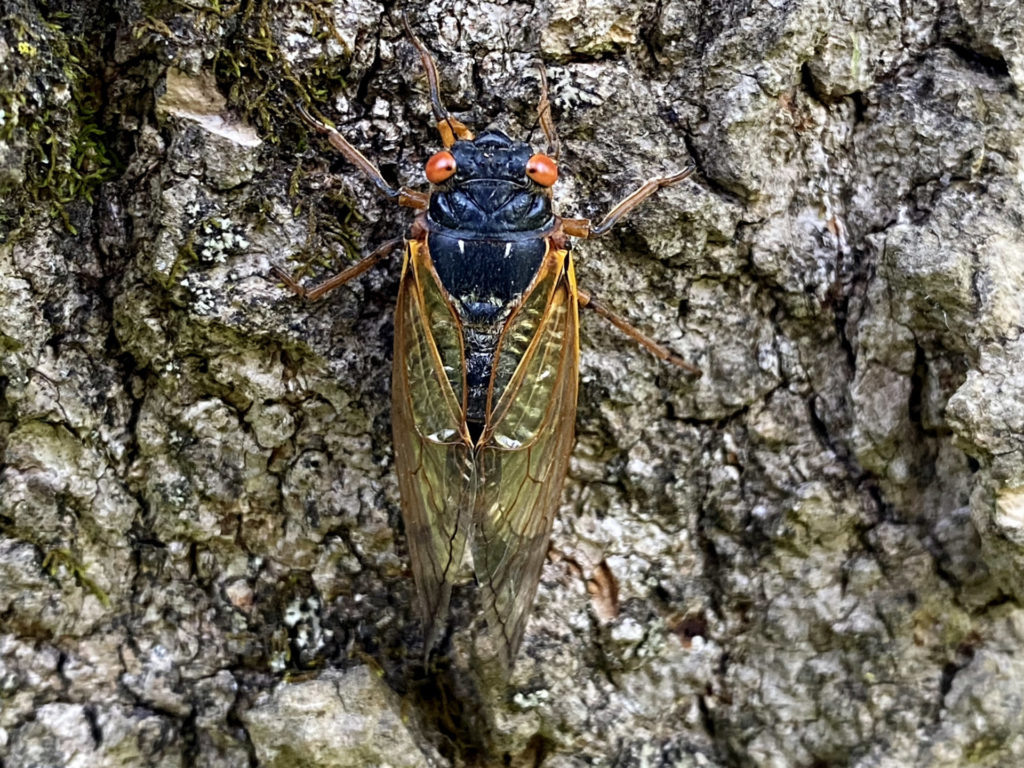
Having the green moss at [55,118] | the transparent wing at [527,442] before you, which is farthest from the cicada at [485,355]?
the green moss at [55,118]

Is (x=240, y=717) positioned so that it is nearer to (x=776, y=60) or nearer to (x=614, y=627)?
(x=614, y=627)

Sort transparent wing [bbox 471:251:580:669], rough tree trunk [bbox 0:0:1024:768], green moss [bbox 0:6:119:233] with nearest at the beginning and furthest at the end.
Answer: green moss [bbox 0:6:119:233] → rough tree trunk [bbox 0:0:1024:768] → transparent wing [bbox 471:251:580:669]

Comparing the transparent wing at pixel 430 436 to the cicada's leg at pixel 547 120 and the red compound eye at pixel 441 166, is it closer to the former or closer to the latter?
the red compound eye at pixel 441 166

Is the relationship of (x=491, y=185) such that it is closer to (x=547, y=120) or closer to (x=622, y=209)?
(x=547, y=120)

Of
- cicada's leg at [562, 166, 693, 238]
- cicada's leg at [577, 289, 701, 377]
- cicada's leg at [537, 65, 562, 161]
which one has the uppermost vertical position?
cicada's leg at [537, 65, 562, 161]

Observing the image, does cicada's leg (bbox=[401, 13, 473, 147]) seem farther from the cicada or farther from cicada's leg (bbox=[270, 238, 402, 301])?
cicada's leg (bbox=[270, 238, 402, 301])

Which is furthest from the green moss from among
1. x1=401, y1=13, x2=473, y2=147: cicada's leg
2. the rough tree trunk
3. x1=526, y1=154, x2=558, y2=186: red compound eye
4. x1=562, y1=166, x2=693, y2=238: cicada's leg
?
x1=562, y1=166, x2=693, y2=238: cicada's leg
